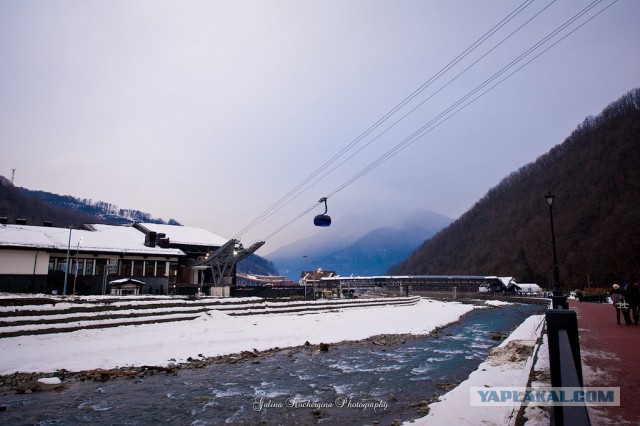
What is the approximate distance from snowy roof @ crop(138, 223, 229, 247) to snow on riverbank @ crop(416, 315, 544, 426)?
4781cm

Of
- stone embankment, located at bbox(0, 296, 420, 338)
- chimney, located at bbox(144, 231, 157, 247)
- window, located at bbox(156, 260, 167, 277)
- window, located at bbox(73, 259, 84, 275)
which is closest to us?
stone embankment, located at bbox(0, 296, 420, 338)

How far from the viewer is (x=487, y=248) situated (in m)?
156

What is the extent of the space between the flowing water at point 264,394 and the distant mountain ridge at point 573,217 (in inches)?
2713

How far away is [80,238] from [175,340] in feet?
92.8

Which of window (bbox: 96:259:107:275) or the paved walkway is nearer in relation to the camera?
the paved walkway

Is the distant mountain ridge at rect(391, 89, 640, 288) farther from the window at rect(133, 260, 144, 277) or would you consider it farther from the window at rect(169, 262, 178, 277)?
the window at rect(133, 260, 144, 277)

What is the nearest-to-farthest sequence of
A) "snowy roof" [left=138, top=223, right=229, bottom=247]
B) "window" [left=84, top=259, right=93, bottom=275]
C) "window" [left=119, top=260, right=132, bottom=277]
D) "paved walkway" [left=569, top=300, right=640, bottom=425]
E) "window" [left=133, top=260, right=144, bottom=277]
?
"paved walkway" [left=569, top=300, right=640, bottom=425] → "window" [left=84, top=259, right=93, bottom=275] → "window" [left=119, top=260, right=132, bottom=277] → "window" [left=133, top=260, right=144, bottom=277] → "snowy roof" [left=138, top=223, right=229, bottom=247]

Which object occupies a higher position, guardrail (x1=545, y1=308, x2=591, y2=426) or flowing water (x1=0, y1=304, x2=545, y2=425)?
guardrail (x1=545, y1=308, x2=591, y2=426)

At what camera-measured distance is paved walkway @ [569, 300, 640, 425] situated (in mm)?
6379

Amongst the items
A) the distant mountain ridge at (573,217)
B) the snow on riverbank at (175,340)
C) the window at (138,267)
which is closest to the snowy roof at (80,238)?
the window at (138,267)

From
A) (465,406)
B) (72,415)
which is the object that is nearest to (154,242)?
(72,415)

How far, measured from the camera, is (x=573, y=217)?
110062 mm

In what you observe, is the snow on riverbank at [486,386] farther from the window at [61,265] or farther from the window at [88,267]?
the window at [61,265]

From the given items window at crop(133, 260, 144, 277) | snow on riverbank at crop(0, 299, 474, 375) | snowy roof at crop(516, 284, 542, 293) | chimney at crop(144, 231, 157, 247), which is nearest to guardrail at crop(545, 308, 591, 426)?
snow on riverbank at crop(0, 299, 474, 375)
